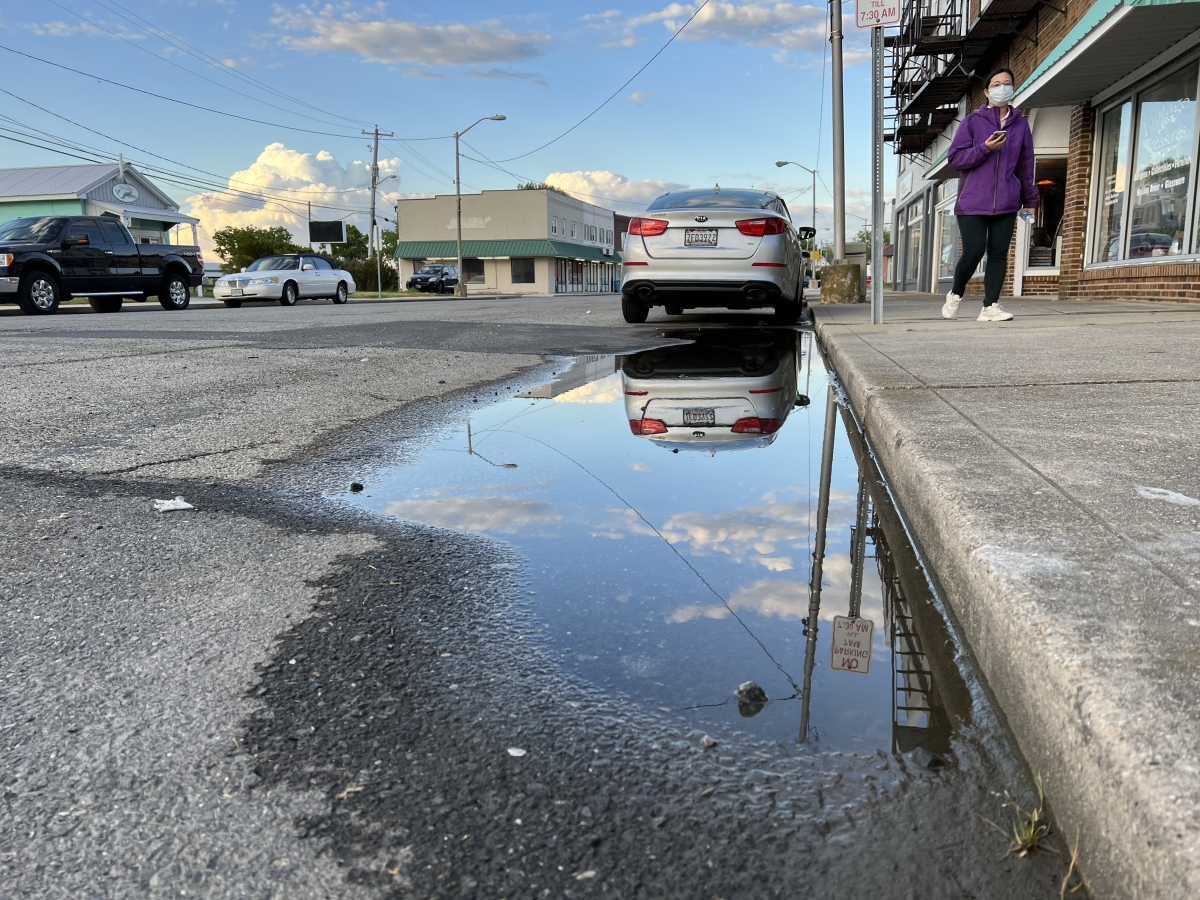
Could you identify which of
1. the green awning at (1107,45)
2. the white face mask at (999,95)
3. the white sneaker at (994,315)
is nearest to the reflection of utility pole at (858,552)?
the white sneaker at (994,315)

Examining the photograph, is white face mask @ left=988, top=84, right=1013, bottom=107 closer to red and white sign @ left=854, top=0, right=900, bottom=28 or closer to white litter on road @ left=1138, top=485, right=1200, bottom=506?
red and white sign @ left=854, top=0, right=900, bottom=28

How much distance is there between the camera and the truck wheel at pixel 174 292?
20828mm

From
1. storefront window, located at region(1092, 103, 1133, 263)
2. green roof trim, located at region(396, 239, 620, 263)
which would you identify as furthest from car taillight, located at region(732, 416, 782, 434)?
green roof trim, located at region(396, 239, 620, 263)

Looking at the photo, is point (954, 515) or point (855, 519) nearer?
point (954, 515)

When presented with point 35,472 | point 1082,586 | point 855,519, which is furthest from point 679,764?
point 35,472

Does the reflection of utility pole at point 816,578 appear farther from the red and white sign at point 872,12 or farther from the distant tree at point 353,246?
the distant tree at point 353,246

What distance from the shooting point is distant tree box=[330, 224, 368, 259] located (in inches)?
3492

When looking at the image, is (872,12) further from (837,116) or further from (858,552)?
(837,116)

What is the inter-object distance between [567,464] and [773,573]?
63.3 inches

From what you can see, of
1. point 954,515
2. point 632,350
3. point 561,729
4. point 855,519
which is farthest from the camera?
point 632,350

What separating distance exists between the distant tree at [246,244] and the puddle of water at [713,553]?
2677 inches

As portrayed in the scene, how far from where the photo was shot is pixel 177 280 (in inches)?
832

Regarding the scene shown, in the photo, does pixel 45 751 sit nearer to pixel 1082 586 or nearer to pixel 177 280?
pixel 1082 586

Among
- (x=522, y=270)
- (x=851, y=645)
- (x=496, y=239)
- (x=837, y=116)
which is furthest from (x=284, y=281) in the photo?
(x=522, y=270)
